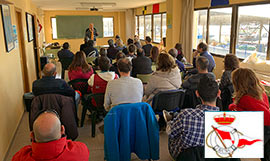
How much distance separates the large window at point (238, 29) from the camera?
15.9 ft

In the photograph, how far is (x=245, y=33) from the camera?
5324mm

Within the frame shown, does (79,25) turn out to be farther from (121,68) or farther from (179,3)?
(121,68)

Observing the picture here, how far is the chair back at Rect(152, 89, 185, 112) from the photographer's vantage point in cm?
273

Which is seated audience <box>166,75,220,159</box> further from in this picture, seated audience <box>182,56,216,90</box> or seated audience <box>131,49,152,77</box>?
seated audience <box>131,49,152,77</box>

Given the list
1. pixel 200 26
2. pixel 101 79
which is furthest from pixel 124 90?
pixel 200 26

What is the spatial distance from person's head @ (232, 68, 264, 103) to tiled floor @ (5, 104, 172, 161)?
1126 mm

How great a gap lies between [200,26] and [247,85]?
5515 mm

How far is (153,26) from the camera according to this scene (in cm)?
1083

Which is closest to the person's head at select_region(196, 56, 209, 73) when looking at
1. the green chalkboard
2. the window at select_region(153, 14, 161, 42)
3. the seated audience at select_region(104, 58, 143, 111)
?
the seated audience at select_region(104, 58, 143, 111)

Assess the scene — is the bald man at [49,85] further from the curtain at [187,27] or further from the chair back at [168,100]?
the curtain at [187,27]

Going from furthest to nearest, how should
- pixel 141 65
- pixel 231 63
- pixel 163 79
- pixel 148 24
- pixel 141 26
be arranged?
pixel 141 26 → pixel 148 24 → pixel 141 65 → pixel 231 63 → pixel 163 79

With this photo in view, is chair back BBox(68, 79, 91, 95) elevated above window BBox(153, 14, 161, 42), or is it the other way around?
window BBox(153, 14, 161, 42)

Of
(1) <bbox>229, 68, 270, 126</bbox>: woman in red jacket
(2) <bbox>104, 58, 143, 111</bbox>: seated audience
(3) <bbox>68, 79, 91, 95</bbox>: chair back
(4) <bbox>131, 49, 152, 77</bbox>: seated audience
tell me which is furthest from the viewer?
(4) <bbox>131, 49, 152, 77</bbox>: seated audience

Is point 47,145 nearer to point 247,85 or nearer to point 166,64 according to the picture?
point 247,85
